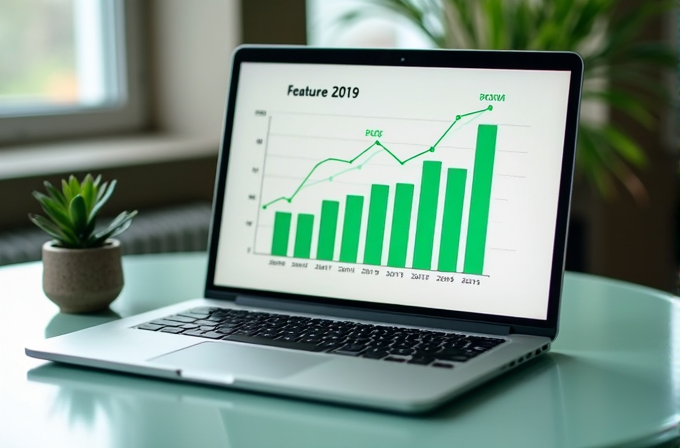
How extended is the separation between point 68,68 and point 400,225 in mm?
2076

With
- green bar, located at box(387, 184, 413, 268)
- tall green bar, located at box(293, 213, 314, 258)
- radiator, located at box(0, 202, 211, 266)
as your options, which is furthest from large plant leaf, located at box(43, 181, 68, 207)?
radiator, located at box(0, 202, 211, 266)

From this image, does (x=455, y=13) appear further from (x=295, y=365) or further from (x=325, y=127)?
(x=295, y=365)

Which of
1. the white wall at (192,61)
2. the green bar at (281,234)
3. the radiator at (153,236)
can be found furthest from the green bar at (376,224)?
the white wall at (192,61)

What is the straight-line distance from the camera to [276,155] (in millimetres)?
1101

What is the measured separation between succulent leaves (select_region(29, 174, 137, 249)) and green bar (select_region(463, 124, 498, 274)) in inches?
15.6

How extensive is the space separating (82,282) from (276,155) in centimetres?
27

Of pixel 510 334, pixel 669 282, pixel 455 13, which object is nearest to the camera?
pixel 510 334

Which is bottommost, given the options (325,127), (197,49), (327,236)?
(327,236)

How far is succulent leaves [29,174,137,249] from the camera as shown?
1100 mm

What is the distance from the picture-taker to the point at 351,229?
1.05 m

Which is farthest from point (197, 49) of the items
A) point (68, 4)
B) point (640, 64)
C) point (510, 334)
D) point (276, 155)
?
point (510, 334)

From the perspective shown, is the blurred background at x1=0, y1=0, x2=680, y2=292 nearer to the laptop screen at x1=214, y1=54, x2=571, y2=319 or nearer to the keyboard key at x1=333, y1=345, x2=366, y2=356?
the laptop screen at x1=214, y1=54, x2=571, y2=319

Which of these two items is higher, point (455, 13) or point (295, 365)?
point (455, 13)

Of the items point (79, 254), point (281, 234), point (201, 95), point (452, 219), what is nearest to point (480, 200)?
point (452, 219)
